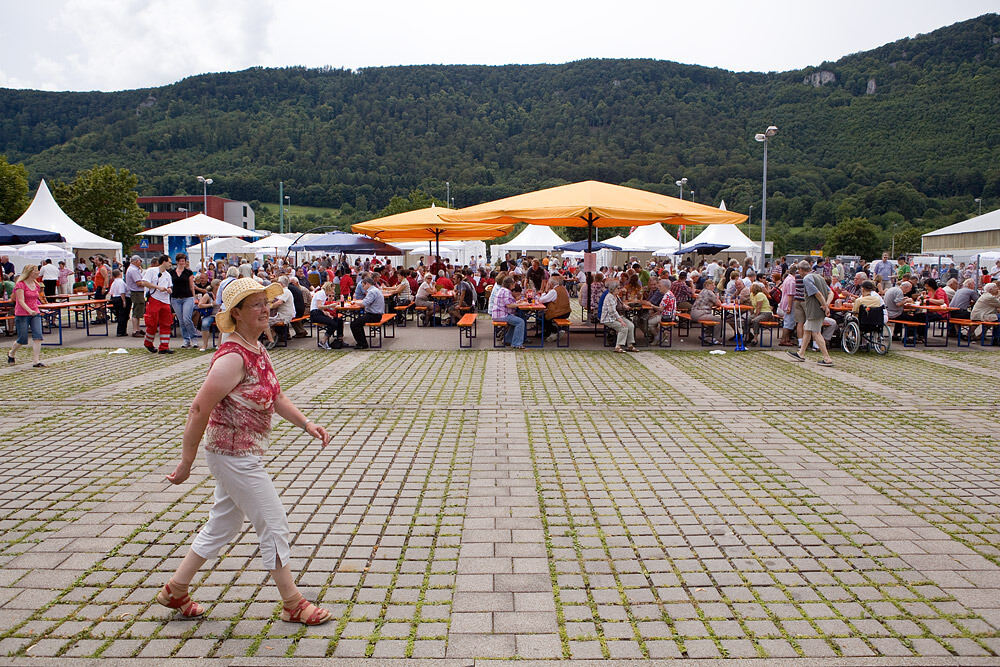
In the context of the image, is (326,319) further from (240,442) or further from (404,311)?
(240,442)

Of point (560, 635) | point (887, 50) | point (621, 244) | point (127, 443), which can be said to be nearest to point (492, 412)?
point (127, 443)

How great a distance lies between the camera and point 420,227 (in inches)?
682

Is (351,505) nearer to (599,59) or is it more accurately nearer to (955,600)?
(955,600)

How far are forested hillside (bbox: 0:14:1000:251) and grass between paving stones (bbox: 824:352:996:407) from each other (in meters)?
62.4

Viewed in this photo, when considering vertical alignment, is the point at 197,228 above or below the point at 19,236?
above

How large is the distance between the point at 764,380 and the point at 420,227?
9.94 meters

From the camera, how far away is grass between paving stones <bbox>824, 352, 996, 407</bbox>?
8.84 m

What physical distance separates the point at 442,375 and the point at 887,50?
96.5 m

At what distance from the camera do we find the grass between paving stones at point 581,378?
856cm

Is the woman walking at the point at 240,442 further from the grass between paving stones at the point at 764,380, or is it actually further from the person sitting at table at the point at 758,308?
the person sitting at table at the point at 758,308

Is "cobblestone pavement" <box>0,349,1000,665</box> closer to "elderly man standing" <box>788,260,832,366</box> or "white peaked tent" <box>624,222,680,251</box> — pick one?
"elderly man standing" <box>788,260,832,366</box>

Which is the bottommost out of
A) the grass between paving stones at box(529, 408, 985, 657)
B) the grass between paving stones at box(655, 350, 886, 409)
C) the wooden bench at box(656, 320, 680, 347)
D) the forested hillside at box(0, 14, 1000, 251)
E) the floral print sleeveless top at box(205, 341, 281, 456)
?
the grass between paving stones at box(529, 408, 985, 657)

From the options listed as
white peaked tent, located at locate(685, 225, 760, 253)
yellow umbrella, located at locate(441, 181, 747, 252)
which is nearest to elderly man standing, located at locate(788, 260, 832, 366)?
yellow umbrella, located at locate(441, 181, 747, 252)

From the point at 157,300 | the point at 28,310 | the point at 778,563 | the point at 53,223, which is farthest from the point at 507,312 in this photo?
the point at 53,223
